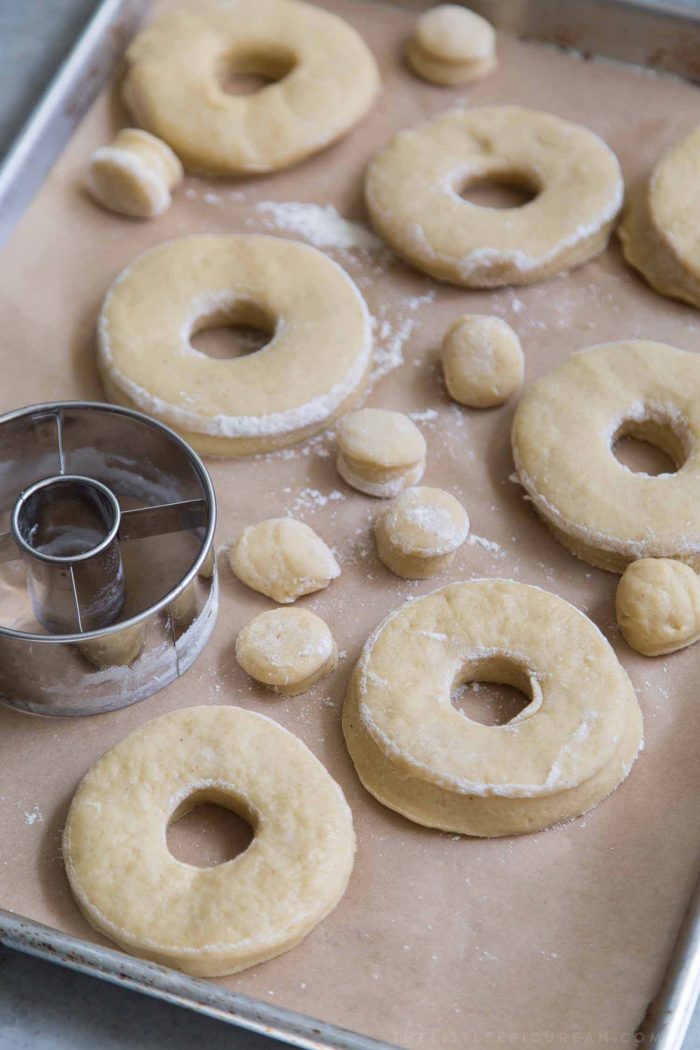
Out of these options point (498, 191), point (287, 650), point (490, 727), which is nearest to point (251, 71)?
point (498, 191)

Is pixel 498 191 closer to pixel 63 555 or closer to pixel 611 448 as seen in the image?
pixel 611 448

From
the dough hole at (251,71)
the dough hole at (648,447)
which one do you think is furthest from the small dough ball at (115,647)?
the dough hole at (251,71)

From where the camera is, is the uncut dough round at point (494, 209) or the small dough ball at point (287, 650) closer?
the small dough ball at point (287, 650)

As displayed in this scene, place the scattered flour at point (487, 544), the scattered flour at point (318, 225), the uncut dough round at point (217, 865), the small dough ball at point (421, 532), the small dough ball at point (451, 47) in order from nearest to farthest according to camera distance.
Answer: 1. the uncut dough round at point (217, 865)
2. the small dough ball at point (421, 532)
3. the scattered flour at point (487, 544)
4. the scattered flour at point (318, 225)
5. the small dough ball at point (451, 47)

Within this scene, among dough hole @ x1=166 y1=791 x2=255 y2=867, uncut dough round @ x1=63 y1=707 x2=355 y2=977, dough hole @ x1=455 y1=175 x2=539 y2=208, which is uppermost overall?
dough hole @ x1=455 y1=175 x2=539 y2=208

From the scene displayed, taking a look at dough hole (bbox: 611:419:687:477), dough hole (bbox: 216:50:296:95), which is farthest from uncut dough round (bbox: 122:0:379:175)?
dough hole (bbox: 611:419:687:477)

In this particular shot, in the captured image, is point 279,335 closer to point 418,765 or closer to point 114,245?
point 114,245

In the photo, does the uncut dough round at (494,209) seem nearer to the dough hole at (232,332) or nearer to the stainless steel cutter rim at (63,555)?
the dough hole at (232,332)

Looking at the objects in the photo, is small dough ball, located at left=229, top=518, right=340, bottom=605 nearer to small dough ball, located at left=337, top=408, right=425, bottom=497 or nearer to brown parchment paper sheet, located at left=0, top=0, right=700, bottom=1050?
brown parchment paper sheet, located at left=0, top=0, right=700, bottom=1050
